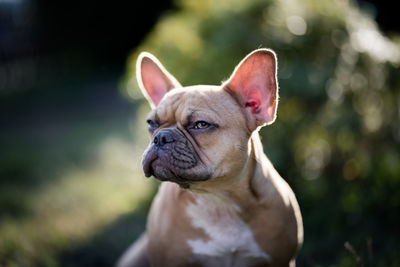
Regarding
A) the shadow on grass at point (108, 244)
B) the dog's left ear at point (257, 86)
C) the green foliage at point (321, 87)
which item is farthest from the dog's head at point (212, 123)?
the shadow on grass at point (108, 244)

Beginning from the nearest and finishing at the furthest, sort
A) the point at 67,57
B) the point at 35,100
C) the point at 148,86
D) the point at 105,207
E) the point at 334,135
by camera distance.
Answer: the point at 148,86 < the point at 334,135 < the point at 105,207 < the point at 35,100 < the point at 67,57

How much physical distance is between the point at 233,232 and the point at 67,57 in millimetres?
10620

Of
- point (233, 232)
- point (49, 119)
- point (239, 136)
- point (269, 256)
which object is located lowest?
point (49, 119)

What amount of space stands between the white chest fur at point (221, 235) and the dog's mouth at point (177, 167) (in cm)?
32

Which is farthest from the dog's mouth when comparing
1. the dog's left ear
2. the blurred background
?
the blurred background

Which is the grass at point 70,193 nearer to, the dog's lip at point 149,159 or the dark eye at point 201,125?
the dog's lip at point 149,159

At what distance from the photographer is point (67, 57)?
40.5ft

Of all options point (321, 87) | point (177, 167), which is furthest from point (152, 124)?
point (321, 87)

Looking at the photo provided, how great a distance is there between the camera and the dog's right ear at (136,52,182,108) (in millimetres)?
3115

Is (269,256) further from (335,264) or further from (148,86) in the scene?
(148,86)

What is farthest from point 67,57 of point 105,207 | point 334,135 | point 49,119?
point 334,135

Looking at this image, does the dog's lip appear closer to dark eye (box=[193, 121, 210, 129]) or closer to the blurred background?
dark eye (box=[193, 121, 210, 129])

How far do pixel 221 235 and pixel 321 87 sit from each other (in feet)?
7.62

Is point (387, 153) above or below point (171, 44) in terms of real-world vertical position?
below
